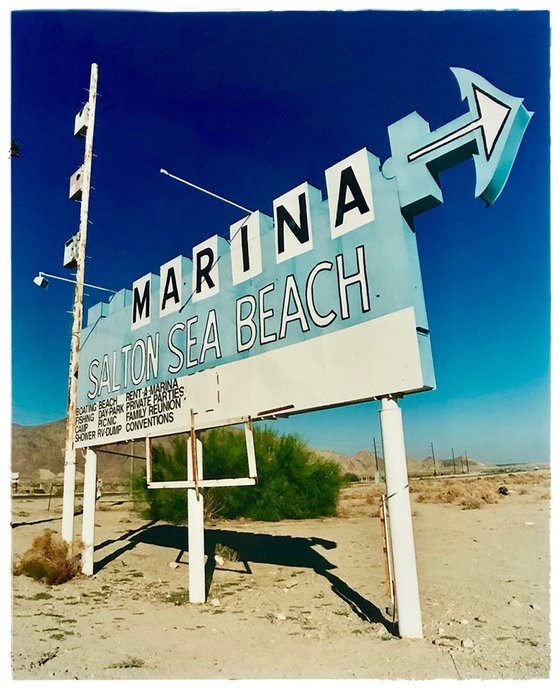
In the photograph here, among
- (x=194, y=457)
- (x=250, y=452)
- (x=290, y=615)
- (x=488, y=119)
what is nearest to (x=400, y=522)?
(x=250, y=452)

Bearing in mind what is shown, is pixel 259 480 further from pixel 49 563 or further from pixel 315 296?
pixel 315 296

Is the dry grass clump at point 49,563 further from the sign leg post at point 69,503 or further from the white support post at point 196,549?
the white support post at point 196,549

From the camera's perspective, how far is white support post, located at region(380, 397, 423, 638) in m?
5.44

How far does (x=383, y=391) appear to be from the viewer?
578cm

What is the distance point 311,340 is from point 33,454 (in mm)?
67481

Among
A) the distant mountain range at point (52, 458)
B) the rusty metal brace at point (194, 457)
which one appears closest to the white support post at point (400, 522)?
the rusty metal brace at point (194, 457)

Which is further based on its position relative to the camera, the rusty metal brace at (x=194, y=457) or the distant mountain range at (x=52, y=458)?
the distant mountain range at (x=52, y=458)

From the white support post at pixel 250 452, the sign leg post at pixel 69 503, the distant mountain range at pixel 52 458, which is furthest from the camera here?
the distant mountain range at pixel 52 458

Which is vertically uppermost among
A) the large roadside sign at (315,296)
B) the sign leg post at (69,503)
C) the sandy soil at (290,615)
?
the large roadside sign at (315,296)

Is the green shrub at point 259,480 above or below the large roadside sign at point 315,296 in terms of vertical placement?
below

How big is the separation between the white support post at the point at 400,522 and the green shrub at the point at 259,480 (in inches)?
568

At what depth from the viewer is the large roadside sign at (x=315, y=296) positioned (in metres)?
5.61

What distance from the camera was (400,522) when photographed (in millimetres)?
5551

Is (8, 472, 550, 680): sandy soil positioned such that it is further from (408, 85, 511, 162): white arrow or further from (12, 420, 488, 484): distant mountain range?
(12, 420, 488, 484): distant mountain range
